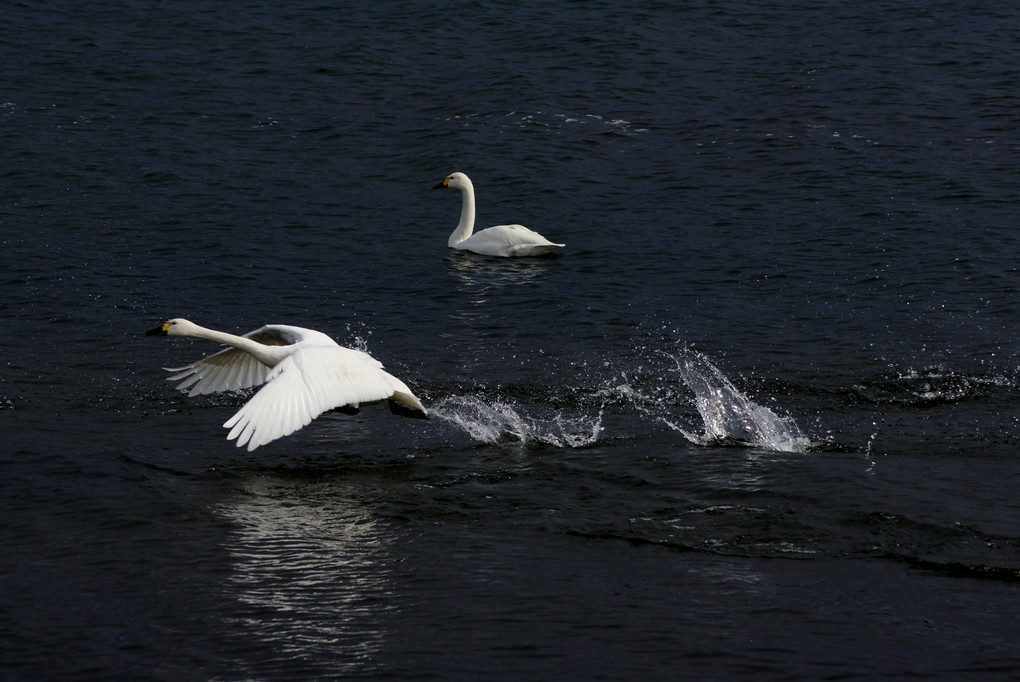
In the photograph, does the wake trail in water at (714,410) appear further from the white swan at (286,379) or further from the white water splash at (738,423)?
the white swan at (286,379)

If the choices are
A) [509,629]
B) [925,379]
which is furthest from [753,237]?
[509,629]

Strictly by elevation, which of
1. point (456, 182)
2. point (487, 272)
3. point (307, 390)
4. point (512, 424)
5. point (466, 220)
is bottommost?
point (512, 424)

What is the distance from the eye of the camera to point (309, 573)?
288 inches

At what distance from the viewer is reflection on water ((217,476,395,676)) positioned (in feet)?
21.4

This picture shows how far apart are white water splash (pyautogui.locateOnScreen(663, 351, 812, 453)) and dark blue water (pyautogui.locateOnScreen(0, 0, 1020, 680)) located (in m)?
0.05

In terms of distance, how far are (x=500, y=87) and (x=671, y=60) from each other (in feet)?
10.9

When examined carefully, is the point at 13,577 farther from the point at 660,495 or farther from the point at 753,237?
the point at 753,237

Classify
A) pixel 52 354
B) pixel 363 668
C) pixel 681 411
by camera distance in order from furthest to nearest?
pixel 52 354, pixel 681 411, pixel 363 668

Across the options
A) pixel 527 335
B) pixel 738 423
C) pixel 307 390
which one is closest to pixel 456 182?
pixel 527 335

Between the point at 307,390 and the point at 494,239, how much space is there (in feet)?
25.1

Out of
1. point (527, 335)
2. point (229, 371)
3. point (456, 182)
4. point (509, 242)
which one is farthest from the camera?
point (456, 182)

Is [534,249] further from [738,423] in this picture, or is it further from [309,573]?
[309,573]

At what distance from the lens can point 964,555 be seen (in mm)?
7465

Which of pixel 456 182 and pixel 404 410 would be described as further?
pixel 456 182
